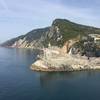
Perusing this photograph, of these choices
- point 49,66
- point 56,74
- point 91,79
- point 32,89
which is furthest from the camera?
point 49,66

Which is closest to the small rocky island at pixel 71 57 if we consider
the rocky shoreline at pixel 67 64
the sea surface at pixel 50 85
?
the rocky shoreline at pixel 67 64

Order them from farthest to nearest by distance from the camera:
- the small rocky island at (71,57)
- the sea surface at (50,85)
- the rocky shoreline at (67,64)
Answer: the small rocky island at (71,57) < the rocky shoreline at (67,64) < the sea surface at (50,85)

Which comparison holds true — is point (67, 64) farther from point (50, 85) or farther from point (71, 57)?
point (50, 85)

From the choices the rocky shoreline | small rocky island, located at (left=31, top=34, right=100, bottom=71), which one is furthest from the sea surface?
small rocky island, located at (left=31, top=34, right=100, bottom=71)

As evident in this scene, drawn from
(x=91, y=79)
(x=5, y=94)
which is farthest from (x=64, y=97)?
(x=91, y=79)

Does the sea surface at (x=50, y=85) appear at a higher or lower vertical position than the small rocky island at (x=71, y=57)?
lower

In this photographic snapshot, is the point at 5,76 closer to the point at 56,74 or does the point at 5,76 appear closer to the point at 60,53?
the point at 56,74

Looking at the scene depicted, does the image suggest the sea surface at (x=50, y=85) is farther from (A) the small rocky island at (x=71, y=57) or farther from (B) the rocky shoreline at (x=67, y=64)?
(A) the small rocky island at (x=71, y=57)
